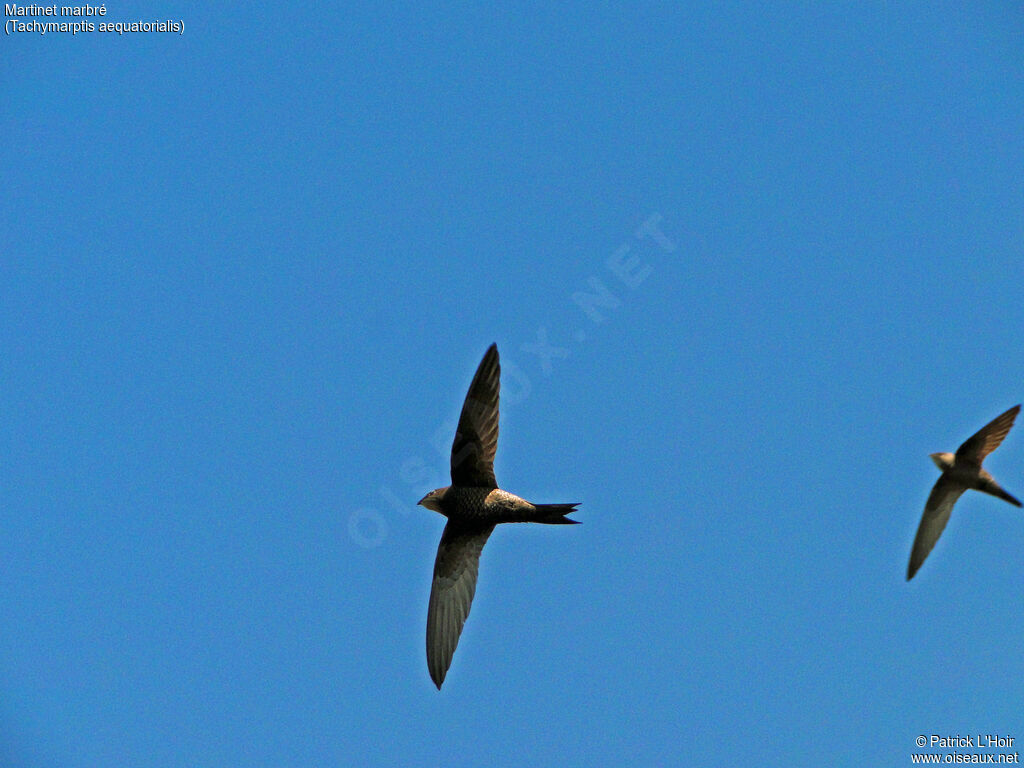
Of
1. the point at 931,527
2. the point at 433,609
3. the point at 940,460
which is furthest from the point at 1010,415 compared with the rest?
the point at 433,609

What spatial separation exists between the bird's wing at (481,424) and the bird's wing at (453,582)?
109 cm

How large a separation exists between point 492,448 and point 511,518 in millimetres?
978

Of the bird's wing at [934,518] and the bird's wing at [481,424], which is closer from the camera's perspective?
the bird's wing at [481,424]

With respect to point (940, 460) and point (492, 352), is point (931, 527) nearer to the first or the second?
point (940, 460)

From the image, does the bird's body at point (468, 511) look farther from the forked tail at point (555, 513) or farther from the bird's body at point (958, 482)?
the bird's body at point (958, 482)

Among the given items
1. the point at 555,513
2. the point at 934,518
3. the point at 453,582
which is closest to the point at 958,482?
the point at 934,518

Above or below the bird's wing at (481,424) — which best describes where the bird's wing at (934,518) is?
below

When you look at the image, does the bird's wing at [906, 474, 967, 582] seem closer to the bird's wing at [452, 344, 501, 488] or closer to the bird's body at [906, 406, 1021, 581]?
the bird's body at [906, 406, 1021, 581]

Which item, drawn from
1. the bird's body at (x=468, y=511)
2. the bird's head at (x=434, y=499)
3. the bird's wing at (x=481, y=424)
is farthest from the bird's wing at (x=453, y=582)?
the bird's wing at (x=481, y=424)

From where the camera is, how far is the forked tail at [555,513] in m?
11.6

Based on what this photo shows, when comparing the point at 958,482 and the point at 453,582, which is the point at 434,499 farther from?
the point at 958,482

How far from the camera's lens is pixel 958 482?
1523 cm

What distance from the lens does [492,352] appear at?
39.9 feet

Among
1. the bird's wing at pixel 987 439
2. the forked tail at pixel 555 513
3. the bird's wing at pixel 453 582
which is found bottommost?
the bird's wing at pixel 453 582
